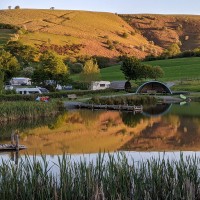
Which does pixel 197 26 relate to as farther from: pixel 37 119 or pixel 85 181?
pixel 85 181

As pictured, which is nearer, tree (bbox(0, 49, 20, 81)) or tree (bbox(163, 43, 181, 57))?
tree (bbox(0, 49, 20, 81))

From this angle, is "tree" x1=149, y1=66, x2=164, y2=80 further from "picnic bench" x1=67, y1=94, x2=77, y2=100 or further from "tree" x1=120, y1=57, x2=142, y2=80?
"picnic bench" x1=67, y1=94, x2=77, y2=100

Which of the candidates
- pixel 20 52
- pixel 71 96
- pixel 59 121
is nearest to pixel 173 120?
pixel 59 121

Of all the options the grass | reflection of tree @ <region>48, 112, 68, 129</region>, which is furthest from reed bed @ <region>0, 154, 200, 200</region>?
the grass

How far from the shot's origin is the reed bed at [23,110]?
38219 mm

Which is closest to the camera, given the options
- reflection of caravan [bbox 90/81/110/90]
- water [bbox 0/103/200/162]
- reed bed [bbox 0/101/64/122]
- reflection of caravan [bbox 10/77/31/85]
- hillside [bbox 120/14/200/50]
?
water [bbox 0/103/200/162]

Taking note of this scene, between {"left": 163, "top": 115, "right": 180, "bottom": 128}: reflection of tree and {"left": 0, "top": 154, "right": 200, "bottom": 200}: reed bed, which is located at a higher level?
{"left": 0, "top": 154, "right": 200, "bottom": 200}: reed bed

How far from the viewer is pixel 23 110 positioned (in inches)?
1564

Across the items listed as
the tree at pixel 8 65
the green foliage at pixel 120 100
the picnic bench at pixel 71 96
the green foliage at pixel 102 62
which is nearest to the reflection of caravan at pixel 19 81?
the tree at pixel 8 65

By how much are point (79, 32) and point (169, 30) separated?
52.5 m

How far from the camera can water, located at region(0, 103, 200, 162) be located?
26.1 m

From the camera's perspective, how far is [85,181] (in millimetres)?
12742

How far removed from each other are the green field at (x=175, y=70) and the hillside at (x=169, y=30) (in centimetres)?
5948

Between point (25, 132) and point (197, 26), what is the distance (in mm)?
164885
